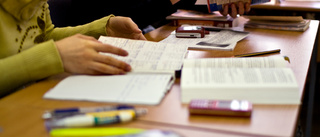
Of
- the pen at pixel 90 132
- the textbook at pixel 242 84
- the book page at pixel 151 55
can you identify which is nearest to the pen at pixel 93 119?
the pen at pixel 90 132

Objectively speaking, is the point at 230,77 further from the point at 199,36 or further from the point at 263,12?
the point at 263,12

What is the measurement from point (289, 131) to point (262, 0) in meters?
1.08

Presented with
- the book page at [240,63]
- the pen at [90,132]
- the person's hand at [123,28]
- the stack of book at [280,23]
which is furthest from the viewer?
the stack of book at [280,23]

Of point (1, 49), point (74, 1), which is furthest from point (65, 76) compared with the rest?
point (74, 1)

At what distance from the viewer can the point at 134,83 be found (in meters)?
0.78

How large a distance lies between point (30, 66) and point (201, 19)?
897mm

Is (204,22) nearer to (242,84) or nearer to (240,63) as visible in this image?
(240,63)

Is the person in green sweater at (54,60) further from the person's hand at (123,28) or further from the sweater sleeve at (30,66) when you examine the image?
the person's hand at (123,28)

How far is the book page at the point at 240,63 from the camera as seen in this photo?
0.81 metres

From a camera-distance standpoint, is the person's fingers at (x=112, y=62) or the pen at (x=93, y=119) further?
the person's fingers at (x=112, y=62)

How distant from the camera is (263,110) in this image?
2.14 ft

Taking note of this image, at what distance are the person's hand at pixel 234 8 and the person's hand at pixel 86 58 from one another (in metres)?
0.80

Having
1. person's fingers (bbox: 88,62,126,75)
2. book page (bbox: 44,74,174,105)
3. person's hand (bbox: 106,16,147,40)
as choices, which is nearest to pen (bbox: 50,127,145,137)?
book page (bbox: 44,74,174,105)

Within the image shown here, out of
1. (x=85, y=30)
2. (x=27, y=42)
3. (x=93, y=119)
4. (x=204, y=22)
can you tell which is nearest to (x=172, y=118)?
(x=93, y=119)
